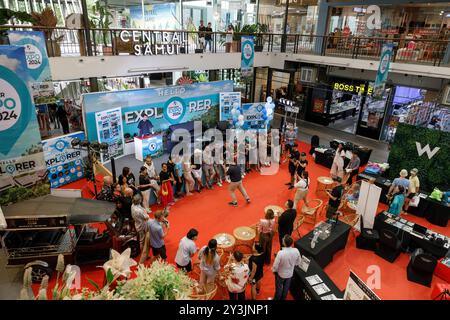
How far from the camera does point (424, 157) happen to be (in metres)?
10.4

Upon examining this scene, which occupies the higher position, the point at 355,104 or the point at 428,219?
the point at 355,104

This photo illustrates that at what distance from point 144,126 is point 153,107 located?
91cm

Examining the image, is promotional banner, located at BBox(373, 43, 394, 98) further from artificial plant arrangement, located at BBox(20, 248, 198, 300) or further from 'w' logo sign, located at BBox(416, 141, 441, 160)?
artificial plant arrangement, located at BBox(20, 248, 198, 300)

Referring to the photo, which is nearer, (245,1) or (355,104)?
(355,104)

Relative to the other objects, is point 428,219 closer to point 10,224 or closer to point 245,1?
point 10,224

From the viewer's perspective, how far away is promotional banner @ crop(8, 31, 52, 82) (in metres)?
9.19

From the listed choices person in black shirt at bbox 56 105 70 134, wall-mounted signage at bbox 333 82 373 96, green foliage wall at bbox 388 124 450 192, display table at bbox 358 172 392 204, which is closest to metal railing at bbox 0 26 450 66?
wall-mounted signage at bbox 333 82 373 96

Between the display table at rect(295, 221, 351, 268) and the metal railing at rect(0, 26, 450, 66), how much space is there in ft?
28.5

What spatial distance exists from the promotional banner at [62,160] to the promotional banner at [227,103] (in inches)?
284

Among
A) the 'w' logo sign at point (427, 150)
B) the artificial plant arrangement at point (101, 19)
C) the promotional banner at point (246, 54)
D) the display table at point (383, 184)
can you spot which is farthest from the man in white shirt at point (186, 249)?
the artificial plant arrangement at point (101, 19)

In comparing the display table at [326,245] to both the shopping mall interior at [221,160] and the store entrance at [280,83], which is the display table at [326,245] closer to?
the shopping mall interior at [221,160]

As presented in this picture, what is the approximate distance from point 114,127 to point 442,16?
48.5 feet
